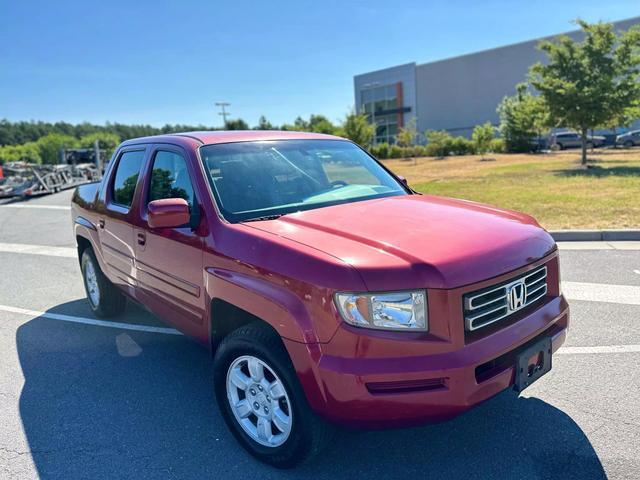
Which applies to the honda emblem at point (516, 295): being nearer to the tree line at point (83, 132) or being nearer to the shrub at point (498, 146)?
the tree line at point (83, 132)

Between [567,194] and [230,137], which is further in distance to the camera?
[567,194]

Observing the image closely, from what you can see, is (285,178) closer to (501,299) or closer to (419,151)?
(501,299)

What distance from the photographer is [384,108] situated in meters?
67.7

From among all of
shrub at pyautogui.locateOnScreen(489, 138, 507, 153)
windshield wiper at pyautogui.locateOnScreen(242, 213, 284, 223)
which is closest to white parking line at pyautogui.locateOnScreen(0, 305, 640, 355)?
windshield wiper at pyautogui.locateOnScreen(242, 213, 284, 223)

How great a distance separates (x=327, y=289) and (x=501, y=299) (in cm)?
91

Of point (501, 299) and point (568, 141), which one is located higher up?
point (501, 299)

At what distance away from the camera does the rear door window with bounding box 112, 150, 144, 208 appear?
4.27 metres

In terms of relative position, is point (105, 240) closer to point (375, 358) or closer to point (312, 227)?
point (312, 227)

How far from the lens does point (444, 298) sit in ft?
7.61

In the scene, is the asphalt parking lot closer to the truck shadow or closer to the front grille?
the truck shadow

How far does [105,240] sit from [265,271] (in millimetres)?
2729

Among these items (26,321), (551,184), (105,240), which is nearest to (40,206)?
(26,321)

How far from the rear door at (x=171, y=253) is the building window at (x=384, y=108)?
63499mm

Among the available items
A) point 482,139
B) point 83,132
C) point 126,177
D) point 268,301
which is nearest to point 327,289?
point 268,301
